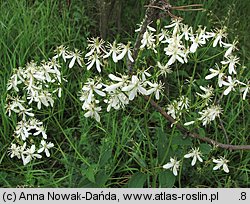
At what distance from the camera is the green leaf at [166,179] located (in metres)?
1.83

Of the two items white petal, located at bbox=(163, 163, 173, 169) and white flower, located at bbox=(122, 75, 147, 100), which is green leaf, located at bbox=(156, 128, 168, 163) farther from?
white flower, located at bbox=(122, 75, 147, 100)

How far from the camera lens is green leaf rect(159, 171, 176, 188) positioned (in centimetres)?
183

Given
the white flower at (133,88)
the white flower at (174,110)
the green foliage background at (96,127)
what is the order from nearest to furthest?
1. the white flower at (133,88)
2. the white flower at (174,110)
3. the green foliage background at (96,127)

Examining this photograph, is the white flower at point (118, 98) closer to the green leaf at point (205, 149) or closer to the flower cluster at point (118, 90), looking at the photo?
the flower cluster at point (118, 90)

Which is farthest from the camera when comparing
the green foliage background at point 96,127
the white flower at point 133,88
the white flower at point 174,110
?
the green foliage background at point 96,127

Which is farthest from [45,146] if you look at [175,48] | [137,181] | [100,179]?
[175,48]

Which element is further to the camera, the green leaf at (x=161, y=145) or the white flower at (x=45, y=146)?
the white flower at (x=45, y=146)

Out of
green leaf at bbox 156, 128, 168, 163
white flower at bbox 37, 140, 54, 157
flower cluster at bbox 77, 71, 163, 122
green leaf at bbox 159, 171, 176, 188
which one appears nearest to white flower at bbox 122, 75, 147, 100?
flower cluster at bbox 77, 71, 163, 122

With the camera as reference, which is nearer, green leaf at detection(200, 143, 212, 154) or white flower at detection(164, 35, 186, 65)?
white flower at detection(164, 35, 186, 65)

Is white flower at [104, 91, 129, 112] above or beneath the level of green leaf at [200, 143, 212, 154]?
above

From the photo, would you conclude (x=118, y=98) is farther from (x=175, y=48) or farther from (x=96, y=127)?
(x=96, y=127)

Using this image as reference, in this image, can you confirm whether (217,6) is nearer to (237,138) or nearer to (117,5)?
(117,5)

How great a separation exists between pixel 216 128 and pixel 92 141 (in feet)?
1.82

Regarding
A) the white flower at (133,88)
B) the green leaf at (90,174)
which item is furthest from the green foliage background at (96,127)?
the white flower at (133,88)
